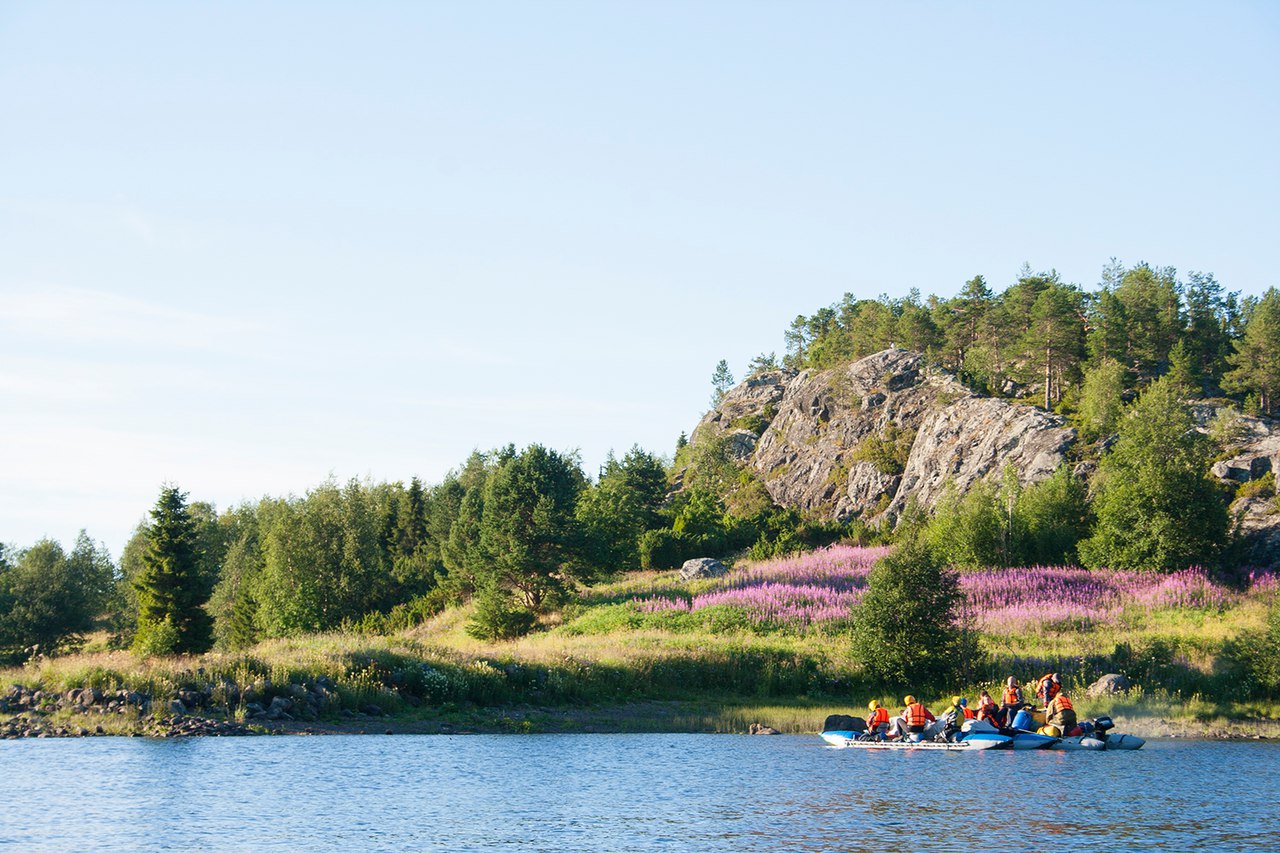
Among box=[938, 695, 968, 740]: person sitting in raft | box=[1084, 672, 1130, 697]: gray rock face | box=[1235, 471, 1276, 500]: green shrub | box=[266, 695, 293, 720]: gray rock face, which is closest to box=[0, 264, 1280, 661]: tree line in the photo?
box=[1235, 471, 1276, 500]: green shrub

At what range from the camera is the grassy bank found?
135 feet

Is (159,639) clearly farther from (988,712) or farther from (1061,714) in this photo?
(1061,714)

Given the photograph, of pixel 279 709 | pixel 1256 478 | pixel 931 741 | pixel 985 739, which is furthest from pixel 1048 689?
pixel 1256 478

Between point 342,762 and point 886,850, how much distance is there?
18144 millimetres

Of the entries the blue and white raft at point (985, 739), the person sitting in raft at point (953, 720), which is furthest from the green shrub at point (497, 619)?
the person sitting in raft at point (953, 720)

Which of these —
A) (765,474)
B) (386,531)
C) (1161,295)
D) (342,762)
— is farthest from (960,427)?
(342,762)

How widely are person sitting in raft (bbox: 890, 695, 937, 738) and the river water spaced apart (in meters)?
1.23

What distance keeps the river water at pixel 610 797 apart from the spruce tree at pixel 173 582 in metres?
22.8

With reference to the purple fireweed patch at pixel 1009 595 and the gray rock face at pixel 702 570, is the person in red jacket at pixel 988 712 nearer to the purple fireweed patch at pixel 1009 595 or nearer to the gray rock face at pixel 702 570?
the purple fireweed patch at pixel 1009 595

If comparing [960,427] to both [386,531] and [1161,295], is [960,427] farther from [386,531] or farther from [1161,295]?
[386,531]

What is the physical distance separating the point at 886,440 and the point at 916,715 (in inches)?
2863

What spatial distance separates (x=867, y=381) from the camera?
120 meters

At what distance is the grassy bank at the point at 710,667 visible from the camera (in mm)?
41219

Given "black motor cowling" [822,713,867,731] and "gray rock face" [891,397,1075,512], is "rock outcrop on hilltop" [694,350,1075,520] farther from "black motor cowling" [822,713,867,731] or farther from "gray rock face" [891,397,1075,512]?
"black motor cowling" [822,713,867,731]
